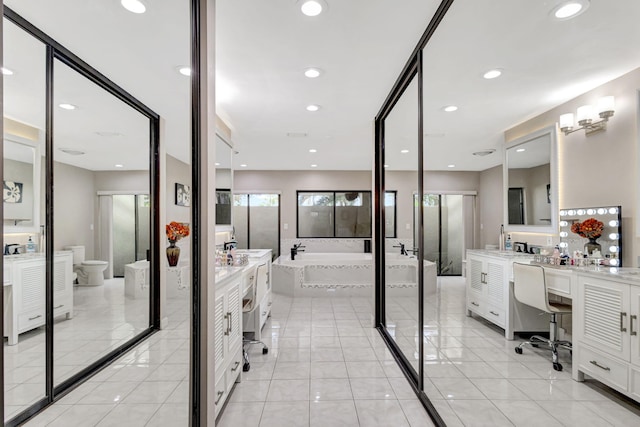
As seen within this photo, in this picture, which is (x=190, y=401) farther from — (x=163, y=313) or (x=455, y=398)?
(x=455, y=398)

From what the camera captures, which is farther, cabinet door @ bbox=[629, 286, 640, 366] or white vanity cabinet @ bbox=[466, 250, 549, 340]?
white vanity cabinet @ bbox=[466, 250, 549, 340]

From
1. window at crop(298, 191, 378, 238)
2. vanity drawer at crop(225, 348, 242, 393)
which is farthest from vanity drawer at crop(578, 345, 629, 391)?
window at crop(298, 191, 378, 238)

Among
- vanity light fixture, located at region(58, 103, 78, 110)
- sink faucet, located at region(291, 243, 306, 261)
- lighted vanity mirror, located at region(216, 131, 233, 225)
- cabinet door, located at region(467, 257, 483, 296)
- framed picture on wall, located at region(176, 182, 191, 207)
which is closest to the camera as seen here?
vanity light fixture, located at region(58, 103, 78, 110)

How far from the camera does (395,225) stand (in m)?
7.30

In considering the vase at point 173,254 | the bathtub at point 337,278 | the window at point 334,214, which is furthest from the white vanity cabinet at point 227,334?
the window at point 334,214

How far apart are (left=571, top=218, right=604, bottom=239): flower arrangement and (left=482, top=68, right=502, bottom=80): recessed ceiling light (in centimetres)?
113

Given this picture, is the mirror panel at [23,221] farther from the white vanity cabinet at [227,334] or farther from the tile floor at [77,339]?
the white vanity cabinet at [227,334]

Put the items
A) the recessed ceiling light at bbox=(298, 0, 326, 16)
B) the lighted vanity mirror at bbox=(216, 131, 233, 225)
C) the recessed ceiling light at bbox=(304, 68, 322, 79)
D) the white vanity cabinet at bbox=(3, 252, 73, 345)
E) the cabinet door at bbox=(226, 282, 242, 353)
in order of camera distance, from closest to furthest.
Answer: the white vanity cabinet at bbox=(3, 252, 73, 345) → the recessed ceiling light at bbox=(298, 0, 326, 16) → the cabinet door at bbox=(226, 282, 242, 353) → the recessed ceiling light at bbox=(304, 68, 322, 79) → the lighted vanity mirror at bbox=(216, 131, 233, 225)

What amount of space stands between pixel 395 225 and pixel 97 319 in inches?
270

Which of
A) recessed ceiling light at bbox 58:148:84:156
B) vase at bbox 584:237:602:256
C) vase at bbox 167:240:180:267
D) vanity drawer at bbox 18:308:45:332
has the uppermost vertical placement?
recessed ceiling light at bbox 58:148:84:156

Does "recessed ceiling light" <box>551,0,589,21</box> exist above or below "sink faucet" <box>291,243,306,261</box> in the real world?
above

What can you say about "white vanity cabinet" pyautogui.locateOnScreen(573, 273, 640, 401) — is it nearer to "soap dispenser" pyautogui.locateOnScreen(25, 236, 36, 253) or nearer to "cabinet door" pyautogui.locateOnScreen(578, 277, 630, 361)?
"cabinet door" pyautogui.locateOnScreen(578, 277, 630, 361)

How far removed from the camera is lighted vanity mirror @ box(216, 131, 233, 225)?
3697 mm

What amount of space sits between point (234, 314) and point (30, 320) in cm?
183
